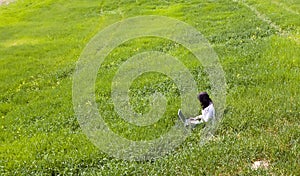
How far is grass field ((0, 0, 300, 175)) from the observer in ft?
27.2

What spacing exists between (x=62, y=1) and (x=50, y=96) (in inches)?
1002

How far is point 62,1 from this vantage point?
123 ft

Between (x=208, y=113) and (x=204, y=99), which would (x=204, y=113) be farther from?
(x=204, y=99)

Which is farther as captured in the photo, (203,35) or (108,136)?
(203,35)

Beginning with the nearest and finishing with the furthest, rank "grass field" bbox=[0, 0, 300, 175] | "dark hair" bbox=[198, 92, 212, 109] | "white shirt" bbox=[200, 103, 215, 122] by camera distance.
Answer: "grass field" bbox=[0, 0, 300, 175] → "white shirt" bbox=[200, 103, 215, 122] → "dark hair" bbox=[198, 92, 212, 109]

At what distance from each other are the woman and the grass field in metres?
0.38

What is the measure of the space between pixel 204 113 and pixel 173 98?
219 centimetres

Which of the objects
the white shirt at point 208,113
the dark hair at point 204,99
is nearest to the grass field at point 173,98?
the white shirt at point 208,113

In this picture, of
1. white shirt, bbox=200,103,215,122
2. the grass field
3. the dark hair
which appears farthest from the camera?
the dark hair


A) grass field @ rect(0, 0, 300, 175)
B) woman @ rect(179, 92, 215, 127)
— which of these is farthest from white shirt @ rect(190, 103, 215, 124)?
grass field @ rect(0, 0, 300, 175)

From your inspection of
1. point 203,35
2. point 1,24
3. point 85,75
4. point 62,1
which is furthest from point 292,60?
point 62,1

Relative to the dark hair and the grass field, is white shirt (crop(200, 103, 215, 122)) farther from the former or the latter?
the grass field

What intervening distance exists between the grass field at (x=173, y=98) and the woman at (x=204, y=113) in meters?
0.38

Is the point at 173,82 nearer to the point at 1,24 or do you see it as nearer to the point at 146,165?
the point at 146,165
